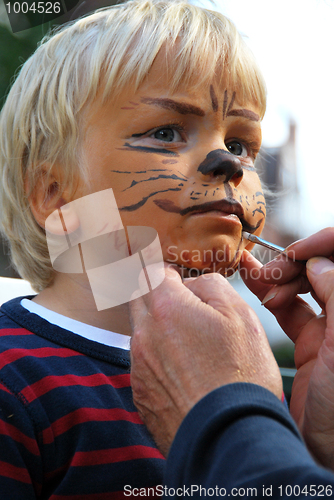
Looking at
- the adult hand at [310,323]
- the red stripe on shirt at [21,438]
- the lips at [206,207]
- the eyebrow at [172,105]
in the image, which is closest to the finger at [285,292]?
the adult hand at [310,323]

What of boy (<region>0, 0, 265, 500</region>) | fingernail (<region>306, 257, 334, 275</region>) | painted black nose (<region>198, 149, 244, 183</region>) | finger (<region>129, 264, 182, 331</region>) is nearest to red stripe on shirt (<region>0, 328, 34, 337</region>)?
boy (<region>0, 0, 265, 500</region>)

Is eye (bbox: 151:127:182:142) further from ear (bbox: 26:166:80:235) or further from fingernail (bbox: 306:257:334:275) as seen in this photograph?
fingernail (bbox: 306:257:334:275)

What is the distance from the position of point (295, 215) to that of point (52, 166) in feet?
3.20

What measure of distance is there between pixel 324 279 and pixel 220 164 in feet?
1.00

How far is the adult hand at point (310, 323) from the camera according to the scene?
0.78 meters

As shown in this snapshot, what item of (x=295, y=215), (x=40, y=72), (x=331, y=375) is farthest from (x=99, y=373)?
(x=295, y=215)

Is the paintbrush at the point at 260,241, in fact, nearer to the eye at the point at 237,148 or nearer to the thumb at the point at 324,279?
the thumb at the point at 324,279

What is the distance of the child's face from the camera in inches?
33.3

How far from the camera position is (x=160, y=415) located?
2.09ft

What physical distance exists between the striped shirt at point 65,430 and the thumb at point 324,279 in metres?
0.44

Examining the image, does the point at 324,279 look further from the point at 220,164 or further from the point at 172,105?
the point at 172,105

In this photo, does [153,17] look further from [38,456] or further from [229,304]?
[38,456]

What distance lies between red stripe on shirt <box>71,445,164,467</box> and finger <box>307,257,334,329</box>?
16.8 inches

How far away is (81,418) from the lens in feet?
2.49
